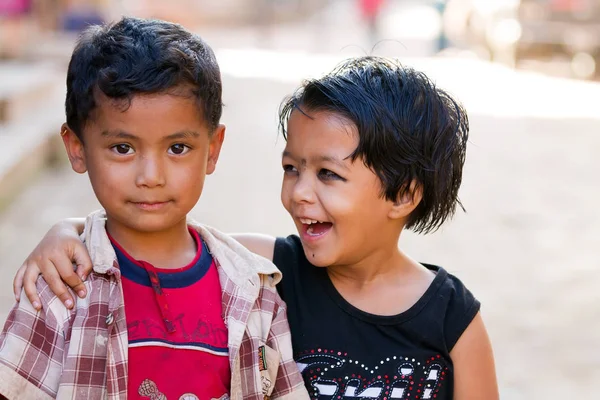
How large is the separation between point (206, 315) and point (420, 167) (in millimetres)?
689

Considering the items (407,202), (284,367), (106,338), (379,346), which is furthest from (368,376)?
(106,338)

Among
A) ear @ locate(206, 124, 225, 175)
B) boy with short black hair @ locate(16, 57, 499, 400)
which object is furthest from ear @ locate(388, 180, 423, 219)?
ear @ locate(206, 124, 225, 175)

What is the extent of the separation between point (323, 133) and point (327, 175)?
11 cm

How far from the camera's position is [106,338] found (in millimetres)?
2027

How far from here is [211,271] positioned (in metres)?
2.30

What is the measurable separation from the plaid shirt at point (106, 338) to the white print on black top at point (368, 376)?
58 millimetres

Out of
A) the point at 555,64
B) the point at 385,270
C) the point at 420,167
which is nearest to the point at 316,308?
the point at 385,270

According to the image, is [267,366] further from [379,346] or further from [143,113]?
[143,113]

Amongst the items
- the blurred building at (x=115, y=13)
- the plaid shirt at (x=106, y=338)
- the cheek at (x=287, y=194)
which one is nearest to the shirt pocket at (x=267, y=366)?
the plaid shirt at (x=106, y=338)

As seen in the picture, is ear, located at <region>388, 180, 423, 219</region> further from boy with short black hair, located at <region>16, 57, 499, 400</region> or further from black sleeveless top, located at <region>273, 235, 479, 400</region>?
black sleeveless top, located at <region>273, 235, 479, 400</region>

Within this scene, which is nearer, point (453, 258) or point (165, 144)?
point (165, 144)

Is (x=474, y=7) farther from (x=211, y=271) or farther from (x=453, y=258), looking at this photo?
(x=211, y=271)

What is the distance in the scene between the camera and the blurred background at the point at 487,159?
181 inches

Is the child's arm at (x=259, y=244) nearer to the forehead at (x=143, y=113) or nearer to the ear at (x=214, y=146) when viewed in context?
the ear at (x=214, y=146)
